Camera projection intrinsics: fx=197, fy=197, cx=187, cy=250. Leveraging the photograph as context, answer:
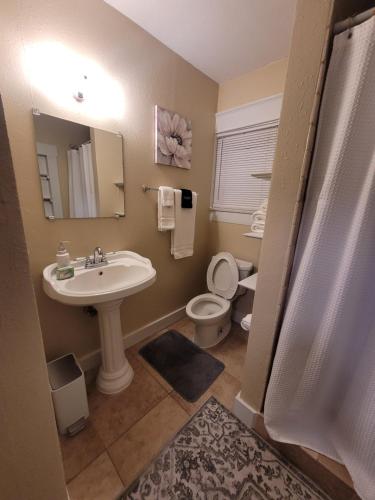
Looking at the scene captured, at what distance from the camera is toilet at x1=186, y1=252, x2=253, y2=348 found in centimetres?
170

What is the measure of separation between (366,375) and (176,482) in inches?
38.5

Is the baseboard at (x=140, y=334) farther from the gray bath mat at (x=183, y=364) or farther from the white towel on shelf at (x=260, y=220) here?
the white towel on shelf at (x=260, y=220)

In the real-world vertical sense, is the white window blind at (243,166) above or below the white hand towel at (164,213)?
above

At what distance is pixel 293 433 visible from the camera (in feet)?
3.15

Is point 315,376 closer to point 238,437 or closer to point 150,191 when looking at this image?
point 238,437

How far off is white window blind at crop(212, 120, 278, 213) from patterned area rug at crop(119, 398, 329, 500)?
1662 millimetres

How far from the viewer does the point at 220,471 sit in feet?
3.16

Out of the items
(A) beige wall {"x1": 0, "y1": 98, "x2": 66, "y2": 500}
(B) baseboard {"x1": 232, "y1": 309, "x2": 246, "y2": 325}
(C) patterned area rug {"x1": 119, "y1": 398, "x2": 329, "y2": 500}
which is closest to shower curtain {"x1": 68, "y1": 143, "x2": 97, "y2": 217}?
(A) beige wall {"x1": 0, "y1": 98, "x2": 66, "y2": 500}

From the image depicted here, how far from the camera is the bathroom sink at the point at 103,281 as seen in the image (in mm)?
974

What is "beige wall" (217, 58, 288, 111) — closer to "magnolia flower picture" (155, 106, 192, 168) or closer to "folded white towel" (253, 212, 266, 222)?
"magnolia flower picture" (155, 106, 192, 168)

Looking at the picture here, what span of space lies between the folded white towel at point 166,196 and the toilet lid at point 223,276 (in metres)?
0.71

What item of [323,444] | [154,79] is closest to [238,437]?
[323,444]

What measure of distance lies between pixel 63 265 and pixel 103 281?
263 millimetres

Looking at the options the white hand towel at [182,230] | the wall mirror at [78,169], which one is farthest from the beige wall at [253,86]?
the wall mirror at [78,169]
